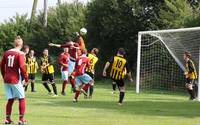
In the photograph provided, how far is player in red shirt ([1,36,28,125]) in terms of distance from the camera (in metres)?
14.3

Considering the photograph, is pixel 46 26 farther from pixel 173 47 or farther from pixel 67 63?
pixel 67 63

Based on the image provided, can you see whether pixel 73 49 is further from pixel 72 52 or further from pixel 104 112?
pixel 104 112

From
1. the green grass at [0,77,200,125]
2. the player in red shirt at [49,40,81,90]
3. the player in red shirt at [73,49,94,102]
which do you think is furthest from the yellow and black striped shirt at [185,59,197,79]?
the player in red shirt at [73,49,94,102]

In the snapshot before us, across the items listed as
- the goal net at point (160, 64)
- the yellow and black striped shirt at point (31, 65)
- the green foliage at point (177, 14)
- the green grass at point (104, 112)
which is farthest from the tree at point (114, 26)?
the green grass at point (104, 112)

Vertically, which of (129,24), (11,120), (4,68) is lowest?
(11,120)

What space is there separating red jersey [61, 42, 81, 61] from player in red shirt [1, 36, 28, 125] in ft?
34.3

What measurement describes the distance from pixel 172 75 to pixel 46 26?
27293mm

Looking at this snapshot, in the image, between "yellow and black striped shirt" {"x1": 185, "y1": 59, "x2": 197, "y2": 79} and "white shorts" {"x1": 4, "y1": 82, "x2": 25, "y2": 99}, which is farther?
"yellow and black striped shirt" {"x1": 185, "y1": 59, "x2": 197, "y2": 79}

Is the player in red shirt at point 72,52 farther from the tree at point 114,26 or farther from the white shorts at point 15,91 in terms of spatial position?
the tree at point 114,26

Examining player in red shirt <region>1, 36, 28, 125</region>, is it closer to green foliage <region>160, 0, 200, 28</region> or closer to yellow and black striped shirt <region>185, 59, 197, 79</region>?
yellow and black striped shirt <region>185, 59, 197, 79</region>

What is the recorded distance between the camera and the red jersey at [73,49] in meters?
25.1

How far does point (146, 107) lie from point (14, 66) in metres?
7.06

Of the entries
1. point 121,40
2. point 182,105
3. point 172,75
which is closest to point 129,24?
point 121,40

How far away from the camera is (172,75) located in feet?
114
